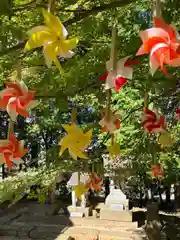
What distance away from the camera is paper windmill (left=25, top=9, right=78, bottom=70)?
17.4 inches

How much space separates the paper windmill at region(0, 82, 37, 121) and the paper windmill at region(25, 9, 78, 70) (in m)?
0.16

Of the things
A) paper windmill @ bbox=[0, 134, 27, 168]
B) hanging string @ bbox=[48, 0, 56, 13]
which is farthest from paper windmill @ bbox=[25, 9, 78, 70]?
paper windmill @ bbox=[0, 134, 27, 168]

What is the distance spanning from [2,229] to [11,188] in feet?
8.66

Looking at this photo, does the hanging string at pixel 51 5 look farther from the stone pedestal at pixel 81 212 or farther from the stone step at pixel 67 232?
the stone pedestal at pixel 81 212

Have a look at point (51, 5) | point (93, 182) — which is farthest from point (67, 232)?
point (51, 5)

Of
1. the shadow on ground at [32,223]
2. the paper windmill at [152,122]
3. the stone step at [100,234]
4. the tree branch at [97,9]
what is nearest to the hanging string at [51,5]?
the tree branch at [97,9]

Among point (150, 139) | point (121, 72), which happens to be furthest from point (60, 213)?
point (121, 72)

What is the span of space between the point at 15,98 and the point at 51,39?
0.61ft

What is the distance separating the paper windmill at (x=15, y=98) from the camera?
61cm

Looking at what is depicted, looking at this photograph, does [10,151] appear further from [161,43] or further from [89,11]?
[161,43]

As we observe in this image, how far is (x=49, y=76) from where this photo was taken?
3.18 feet

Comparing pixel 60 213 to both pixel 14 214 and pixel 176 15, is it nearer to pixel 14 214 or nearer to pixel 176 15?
pixel 14 214

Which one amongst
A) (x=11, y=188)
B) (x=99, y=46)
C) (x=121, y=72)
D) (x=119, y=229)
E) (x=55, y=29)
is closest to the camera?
(x=55, y=29)

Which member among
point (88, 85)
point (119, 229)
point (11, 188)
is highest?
point (88, 85)
